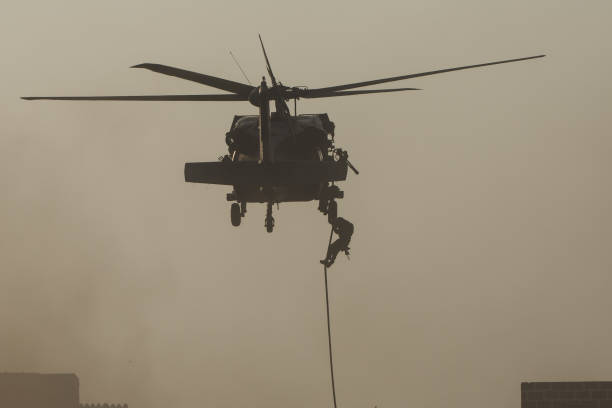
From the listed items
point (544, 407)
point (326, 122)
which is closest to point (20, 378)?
point (544, 407)

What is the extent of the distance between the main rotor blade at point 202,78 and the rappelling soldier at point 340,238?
438 centimetres

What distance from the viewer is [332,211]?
97.9 feet

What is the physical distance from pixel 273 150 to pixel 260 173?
271cm

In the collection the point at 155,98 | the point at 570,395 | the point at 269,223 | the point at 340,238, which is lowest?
the point at 570,395

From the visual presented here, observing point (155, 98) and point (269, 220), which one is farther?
point (269, 220)

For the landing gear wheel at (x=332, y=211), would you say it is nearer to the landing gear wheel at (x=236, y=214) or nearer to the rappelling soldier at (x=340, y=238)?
the rappelling soldier at (x=340, y=238)

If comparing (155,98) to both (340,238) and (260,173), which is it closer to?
(260,173)

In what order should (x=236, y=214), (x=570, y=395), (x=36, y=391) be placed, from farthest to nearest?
Result: 1. (x=36, y=391)
2. (x=570, y=395)
3. (x=236, y=214)

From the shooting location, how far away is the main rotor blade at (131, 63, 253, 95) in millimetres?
24234

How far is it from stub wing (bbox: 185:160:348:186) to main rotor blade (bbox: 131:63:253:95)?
6.11 feet

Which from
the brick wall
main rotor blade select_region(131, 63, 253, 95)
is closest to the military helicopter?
main rotor blade select_region(131, 63, 253, 95)

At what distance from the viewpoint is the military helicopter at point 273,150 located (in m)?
26.0

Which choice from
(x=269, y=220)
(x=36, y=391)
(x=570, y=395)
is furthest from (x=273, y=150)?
(x=36, y=391)

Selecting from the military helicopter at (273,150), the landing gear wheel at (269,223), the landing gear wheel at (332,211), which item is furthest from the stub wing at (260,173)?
the landing gear wheel at (332,211)
